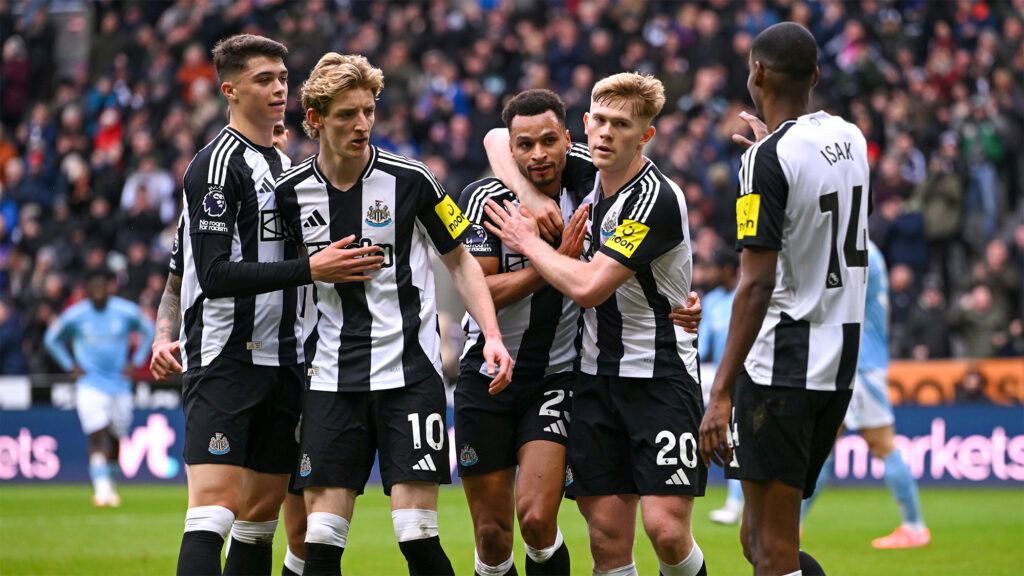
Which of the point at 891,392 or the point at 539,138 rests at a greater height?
the point at 539,138

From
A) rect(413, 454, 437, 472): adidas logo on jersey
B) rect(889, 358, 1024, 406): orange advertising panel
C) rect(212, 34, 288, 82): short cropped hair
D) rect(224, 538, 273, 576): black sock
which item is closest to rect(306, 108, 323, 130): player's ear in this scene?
rect(212, 34, 288, 82): short cropped hair

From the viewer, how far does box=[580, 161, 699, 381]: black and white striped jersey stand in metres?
6.36

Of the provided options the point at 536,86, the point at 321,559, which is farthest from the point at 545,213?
the point at 536,86

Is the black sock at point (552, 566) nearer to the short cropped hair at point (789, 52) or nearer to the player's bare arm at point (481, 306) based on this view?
the player's bare arm at point (481, 306)

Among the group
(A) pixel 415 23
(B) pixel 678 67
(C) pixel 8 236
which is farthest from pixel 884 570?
(C) pixel 8 236

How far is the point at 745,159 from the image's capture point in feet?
18.3

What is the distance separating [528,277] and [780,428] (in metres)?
1.64

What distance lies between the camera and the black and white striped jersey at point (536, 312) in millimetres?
6879

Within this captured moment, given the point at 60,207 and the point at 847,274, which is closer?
the point at 847,274

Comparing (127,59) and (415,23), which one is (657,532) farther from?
(127,59)

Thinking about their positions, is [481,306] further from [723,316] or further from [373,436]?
[723,316]

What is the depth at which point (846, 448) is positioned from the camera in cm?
1606

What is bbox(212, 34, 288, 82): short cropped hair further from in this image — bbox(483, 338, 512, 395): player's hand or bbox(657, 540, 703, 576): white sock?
bbox(657, 540, 703, 576): white sock

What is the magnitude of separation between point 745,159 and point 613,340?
4.31 feet
